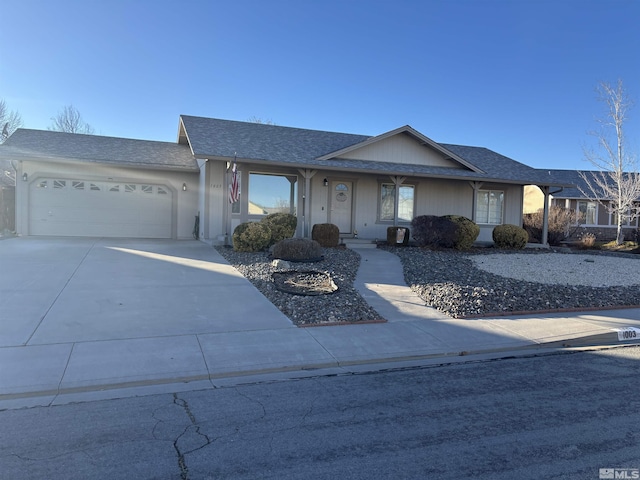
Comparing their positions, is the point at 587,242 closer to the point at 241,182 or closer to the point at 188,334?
the point at 241,182

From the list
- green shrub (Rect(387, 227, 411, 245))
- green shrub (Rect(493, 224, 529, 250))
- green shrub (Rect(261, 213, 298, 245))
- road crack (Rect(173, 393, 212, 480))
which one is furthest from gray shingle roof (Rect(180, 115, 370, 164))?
road crack (Rect(173, 393, 212, 480))

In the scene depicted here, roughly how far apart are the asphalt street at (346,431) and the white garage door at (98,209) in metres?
14.8

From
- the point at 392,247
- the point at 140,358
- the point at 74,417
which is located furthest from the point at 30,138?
the point at 74,417

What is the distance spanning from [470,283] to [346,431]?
23.2ft

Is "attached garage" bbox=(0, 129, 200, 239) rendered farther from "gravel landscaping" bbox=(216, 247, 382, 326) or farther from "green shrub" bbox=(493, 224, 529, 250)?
"green shrub" bbox=(493, 224, 529, 250)

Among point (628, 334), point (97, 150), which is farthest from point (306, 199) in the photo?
point (628, 334)

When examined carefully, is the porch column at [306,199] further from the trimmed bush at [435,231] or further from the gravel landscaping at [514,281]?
the trimmed bush at [435,231]

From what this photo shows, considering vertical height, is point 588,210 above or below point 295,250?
above

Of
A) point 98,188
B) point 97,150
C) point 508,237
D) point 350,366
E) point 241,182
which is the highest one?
point 97,150

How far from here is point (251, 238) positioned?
13.6m

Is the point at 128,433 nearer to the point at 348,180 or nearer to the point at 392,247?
the point at 392,247

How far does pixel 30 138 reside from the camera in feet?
59.0

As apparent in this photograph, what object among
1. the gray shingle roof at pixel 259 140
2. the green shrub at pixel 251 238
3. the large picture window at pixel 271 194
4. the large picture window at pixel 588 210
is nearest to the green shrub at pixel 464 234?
the gray shingle roof at pixel 259 140

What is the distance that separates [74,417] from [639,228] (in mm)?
30549
